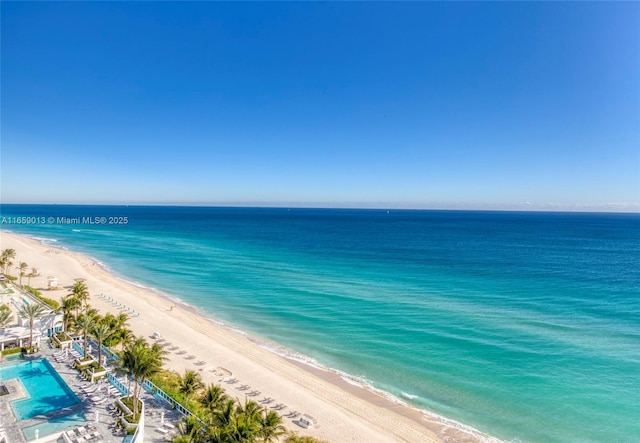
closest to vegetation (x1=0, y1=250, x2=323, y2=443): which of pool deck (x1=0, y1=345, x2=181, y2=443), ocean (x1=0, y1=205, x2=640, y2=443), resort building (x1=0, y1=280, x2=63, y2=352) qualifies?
pool deck (x1=0, y1=345, x2=181, y2=443)

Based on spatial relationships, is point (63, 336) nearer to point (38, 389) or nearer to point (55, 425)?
point (38, 389)

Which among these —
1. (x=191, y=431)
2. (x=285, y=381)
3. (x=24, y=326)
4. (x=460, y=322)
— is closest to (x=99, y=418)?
(x=191, y=431)

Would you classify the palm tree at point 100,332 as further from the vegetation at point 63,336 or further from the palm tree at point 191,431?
the palm tree at point 191,431

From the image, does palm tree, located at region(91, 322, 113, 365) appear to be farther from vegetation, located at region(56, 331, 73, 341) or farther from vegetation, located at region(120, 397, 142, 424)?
vegetation, located at region(56, 331, 73, 341)

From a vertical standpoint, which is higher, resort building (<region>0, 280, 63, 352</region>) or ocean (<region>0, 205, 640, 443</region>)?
resort building (<region>0, 280, 63, 352</region>)

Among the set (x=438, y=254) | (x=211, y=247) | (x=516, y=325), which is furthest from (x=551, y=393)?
(x=211, y=247)

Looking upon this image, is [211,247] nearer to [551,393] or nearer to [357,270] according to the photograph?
[357,270]
